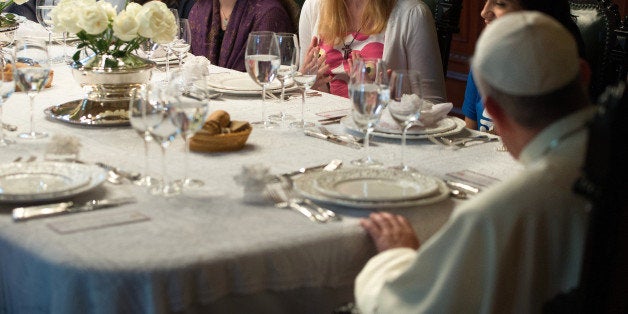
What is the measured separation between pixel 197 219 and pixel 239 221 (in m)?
0.07

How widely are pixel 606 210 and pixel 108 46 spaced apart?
1400 millimetres

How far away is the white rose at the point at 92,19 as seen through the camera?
2078mm

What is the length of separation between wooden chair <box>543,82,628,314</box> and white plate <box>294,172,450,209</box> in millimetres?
413

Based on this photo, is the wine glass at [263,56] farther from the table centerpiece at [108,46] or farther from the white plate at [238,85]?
the white plate at [238,85]

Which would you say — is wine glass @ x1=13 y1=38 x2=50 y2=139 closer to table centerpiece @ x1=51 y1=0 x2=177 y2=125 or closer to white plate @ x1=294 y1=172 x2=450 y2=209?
table centerpiece @ x1=51 y1=0 x2=177 y2=125

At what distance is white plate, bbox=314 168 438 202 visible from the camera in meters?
1.59

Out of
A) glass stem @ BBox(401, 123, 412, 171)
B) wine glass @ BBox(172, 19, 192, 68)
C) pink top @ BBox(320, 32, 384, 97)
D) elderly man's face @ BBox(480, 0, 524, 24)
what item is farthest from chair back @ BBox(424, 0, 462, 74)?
glass stem @ BBox(401, 123, 412, 171)

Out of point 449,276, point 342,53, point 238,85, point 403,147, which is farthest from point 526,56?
point 342,53

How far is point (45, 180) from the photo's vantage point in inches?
65.7

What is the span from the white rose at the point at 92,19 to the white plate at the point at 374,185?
71cm

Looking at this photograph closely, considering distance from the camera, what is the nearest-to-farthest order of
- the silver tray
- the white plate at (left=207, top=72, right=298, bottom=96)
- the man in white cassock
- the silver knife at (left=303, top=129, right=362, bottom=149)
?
the man in white cassock
the silver knife at (left=303, top=129, right=362, bottom=149)
the silver tray
the white plate at (left=207, top=72, right=298, bottom=96)

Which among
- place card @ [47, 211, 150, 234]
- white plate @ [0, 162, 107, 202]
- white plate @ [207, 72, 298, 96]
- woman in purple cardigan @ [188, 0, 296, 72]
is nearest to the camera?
place card @ [47, 211, 150, 234]

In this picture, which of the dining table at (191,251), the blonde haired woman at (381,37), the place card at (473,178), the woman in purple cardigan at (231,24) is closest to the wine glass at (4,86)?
the dining table at (191,251)

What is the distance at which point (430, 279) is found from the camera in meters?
1.29
